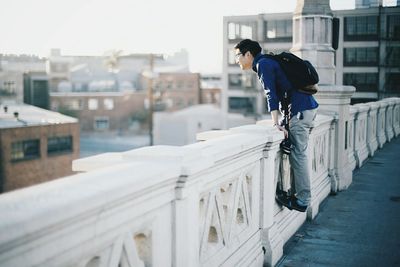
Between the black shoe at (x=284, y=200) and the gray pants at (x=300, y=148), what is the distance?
11 centimetres

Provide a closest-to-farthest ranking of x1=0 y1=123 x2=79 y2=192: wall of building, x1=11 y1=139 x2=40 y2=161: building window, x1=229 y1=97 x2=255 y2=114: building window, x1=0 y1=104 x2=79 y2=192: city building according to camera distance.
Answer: x1=0 y1=123 x2=79 y2=192: wall of building
x1=0 y1=104 x2=79 y2=192: city building
x1=11 y1=139 x2=40 y2=161: building window
x1=229 y1=97 x2=255 y2=114: building window

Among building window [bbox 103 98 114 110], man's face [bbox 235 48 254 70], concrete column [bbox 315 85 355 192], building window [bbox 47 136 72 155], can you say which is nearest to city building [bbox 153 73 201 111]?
building window [bbox 103 98 114 110]

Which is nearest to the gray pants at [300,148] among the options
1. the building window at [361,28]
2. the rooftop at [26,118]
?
the rooftop at [26,118]

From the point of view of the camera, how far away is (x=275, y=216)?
5035 mm

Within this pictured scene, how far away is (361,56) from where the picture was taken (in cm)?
5069

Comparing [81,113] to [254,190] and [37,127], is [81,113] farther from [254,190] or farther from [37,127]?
[254,190]

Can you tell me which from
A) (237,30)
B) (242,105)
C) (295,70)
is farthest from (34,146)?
(295,70)

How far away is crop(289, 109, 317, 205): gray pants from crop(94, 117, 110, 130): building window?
209 feet

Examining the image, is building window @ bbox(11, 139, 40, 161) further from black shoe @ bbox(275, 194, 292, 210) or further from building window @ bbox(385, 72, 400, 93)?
building window @ bbox(385, 72, 400, 93)

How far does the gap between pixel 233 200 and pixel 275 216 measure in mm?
1293

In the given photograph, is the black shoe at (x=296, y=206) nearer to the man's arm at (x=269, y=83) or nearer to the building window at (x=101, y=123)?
the man's arm at (x=269, y=83)

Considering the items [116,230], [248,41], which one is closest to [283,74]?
[248,41]

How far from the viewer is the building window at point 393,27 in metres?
49.5

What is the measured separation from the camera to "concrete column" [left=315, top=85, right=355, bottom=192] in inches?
309
